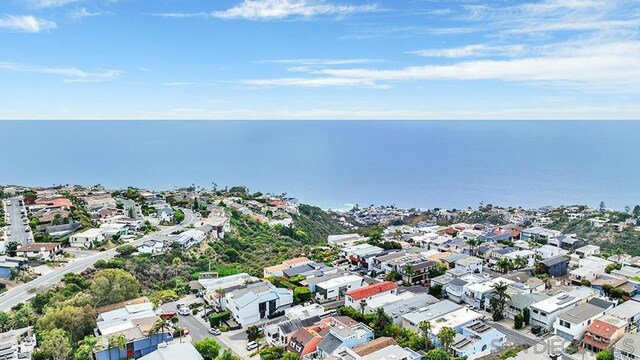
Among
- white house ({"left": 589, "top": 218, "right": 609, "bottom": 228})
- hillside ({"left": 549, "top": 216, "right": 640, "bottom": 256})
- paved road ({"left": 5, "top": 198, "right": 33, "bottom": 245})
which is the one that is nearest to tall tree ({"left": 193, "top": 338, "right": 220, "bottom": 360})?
paved road ({"left": 5, "top": 198, "right": 33, "bottom": 245})

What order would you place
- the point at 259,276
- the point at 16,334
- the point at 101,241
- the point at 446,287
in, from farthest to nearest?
the point at 101,241
the point at 259,276
the point at 446,287
the point at 16,334

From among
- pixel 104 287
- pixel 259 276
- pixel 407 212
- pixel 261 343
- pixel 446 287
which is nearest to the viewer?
pixel 261 343

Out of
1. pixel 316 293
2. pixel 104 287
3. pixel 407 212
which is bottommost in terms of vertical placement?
pixel 407 212

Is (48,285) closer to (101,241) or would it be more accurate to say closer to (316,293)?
(101,241)

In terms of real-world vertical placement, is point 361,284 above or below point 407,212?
above

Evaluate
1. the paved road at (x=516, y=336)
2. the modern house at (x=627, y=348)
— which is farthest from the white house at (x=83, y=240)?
the modern house at (x=627, y=348)

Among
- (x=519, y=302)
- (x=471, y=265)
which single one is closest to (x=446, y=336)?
(x=519, y=302)

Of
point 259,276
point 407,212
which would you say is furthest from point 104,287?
point 407,212
